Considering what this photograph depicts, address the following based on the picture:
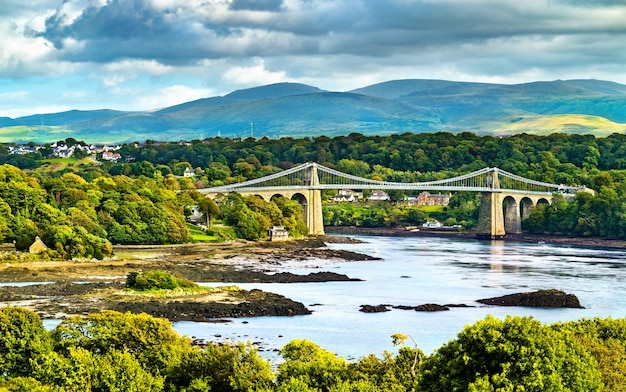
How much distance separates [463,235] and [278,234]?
885 inches

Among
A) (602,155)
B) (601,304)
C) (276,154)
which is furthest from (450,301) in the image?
(276,154)

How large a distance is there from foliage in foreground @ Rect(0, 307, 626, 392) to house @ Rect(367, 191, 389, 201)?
78.8 metres

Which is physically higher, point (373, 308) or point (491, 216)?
point (491, 216)

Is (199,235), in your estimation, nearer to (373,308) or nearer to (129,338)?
(373,308)

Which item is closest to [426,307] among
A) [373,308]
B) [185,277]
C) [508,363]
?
[373,308]

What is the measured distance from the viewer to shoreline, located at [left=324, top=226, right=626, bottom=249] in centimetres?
8007

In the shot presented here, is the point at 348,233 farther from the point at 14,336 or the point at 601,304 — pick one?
the point at 14,336

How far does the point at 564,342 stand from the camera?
19.0m

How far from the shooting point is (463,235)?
89.1 m

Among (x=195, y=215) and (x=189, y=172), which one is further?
(x=189, y=172)

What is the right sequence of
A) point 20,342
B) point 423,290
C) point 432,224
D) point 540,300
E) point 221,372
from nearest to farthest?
point 221,372
point 20,342
point 540,300
point 423,290
point 432,224

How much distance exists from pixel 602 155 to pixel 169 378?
93.1 metres

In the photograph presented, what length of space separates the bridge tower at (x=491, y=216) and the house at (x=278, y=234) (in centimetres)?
2161

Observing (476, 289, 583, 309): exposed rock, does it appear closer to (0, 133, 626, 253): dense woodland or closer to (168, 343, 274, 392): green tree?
(0, 133, 626, 253): dense woodland
